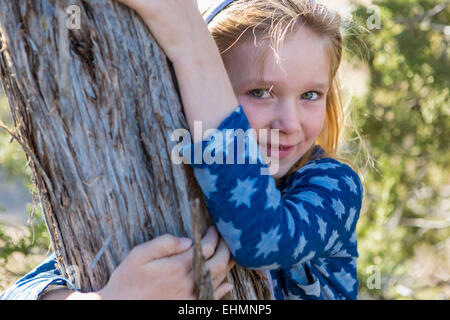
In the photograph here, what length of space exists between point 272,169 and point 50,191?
842 mm

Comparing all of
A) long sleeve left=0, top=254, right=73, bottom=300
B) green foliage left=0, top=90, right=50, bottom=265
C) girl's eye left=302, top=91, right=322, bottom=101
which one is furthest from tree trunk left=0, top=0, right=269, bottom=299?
green foliage left=0, top=90, right=50, bottom=265

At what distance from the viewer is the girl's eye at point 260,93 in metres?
1.76

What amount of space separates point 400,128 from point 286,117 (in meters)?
3.09

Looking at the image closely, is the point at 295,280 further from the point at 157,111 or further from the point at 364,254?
the point at 364,254

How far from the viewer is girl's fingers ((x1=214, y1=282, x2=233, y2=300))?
1.43 m

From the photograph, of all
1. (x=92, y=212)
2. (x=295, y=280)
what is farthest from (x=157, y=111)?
(x=295, y=280)

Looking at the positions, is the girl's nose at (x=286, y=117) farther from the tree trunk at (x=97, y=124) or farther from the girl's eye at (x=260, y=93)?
the tree trunk at (x=97, y=124)

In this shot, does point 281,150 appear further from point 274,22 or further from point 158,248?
point 158,248

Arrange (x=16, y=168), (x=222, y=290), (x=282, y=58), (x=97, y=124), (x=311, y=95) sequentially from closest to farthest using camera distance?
(x=97, y=124) → (x=222, y=290) → (x=282, y=58) → (x=311, y=95) → (x=16, y=168)

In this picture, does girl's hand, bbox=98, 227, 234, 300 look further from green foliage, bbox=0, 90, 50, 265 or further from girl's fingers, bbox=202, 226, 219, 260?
green foliage, bbox=0, 90, 50, 265

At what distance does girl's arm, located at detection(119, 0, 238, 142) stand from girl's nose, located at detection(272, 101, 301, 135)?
0.38m

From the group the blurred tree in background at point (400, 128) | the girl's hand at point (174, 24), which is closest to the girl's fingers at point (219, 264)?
the girl's hand at point (174, 24)

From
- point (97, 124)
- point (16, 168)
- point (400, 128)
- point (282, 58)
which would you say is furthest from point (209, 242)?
point (400, 128)

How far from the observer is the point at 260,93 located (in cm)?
178
